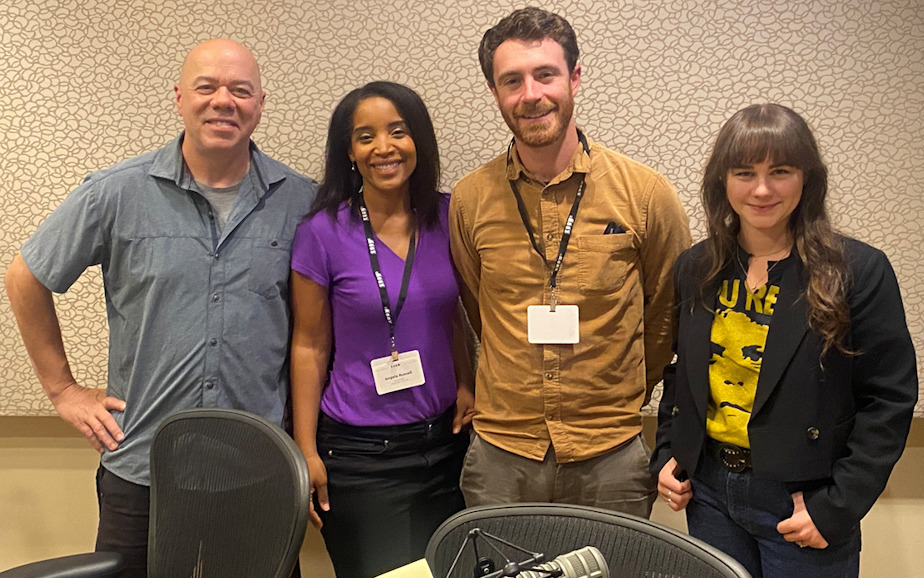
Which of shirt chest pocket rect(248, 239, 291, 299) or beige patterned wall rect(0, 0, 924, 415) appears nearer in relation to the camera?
shirt chest pocket rect(248, 239, 291, 299)

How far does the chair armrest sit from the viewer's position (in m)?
1.37

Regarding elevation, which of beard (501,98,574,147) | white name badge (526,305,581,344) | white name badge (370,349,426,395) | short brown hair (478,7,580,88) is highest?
short brown hair (478,7,580,88)

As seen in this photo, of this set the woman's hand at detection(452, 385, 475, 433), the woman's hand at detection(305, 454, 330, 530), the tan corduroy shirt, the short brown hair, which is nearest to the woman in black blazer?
the tan corduroy shirt

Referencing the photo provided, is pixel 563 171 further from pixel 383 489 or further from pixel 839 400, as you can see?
pixel 383 489

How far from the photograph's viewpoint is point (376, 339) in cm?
183

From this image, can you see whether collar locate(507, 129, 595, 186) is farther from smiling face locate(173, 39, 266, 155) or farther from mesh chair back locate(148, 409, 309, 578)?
mesh chair back locate(148, 409, 309, 578)

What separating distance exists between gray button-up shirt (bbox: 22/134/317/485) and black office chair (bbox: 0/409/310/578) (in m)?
0.33

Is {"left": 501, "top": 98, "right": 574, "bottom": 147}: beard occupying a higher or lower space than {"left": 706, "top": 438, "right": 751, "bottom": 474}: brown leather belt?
higher

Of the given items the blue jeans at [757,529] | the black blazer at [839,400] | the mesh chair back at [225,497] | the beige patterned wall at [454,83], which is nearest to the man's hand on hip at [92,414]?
the beige patterned wall at [454,83]

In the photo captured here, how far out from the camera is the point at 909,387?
1326 millimetres

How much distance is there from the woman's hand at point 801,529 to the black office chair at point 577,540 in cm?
39

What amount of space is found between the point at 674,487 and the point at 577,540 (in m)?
0.46

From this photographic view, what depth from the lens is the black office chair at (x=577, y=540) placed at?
1089 millimetres

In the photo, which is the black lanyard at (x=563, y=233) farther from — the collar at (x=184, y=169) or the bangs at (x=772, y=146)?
the collar at (x=184, y=169)
